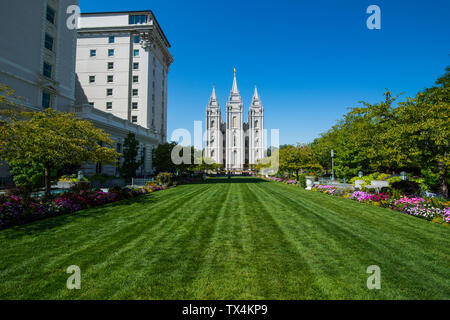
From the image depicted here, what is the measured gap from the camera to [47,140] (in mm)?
9539

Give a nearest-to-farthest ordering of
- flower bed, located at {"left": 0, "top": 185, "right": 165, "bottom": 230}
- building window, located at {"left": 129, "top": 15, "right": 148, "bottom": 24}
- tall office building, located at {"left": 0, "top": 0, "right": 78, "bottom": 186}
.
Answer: flower bed, located at {"left": 0, "top": 185, "right": 165, "bottom": 230}
tall office building, located at {"left": 0, "top": 0, "right": 78, "bottom": 186}
building window, located at {"left": 129, "top": 15, "right": 148, "bottom": 24}

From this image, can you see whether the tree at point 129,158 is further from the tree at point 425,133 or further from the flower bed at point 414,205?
the tree at point 425,133

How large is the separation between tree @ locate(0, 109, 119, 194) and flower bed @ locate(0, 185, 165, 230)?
1916 mm

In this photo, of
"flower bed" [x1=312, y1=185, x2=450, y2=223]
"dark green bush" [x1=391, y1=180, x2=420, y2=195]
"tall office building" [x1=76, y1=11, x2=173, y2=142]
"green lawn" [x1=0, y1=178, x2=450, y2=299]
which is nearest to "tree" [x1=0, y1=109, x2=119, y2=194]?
"green lawn" [x1=0, y1=178, x2=450, y2=299]

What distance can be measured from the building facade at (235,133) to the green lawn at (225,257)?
96611 millimetres

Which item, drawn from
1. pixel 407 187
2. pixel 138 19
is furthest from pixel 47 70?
pixel 407 187

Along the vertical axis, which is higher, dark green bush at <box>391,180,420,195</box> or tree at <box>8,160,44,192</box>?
tree at <box>8,160,44,192</box>

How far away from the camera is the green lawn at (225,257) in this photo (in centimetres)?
371

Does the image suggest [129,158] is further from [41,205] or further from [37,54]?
[41,205]

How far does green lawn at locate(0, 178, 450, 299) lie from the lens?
371cm

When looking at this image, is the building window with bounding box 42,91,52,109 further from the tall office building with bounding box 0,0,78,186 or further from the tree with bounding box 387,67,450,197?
the tree with bounding box 387,67,450,197
